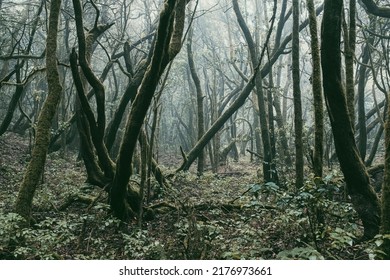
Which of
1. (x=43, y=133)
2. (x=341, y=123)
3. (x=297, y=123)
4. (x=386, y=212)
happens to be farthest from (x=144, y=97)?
(x=386, y=212)

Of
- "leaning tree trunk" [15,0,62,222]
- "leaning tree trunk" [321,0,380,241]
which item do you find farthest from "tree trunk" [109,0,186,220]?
"leaning tree trunk" [321,0,380,241]

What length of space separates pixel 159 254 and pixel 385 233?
115 inches

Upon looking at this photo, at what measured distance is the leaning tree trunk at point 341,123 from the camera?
5191 millimetres

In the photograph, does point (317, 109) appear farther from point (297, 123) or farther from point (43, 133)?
point (43, 133)

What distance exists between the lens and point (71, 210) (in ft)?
28.6

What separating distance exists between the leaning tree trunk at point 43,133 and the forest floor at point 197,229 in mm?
432

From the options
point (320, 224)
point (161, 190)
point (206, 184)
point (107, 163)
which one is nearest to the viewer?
point (320, 224)

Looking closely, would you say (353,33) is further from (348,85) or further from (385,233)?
(385,233)

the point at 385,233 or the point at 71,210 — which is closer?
the point at 385,233

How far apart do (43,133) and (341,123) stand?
175 inches

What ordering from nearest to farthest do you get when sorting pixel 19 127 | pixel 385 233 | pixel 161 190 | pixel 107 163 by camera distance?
pixel 385 233 → pixel 107 163 → pixel 161 190 → pixel 19 127
